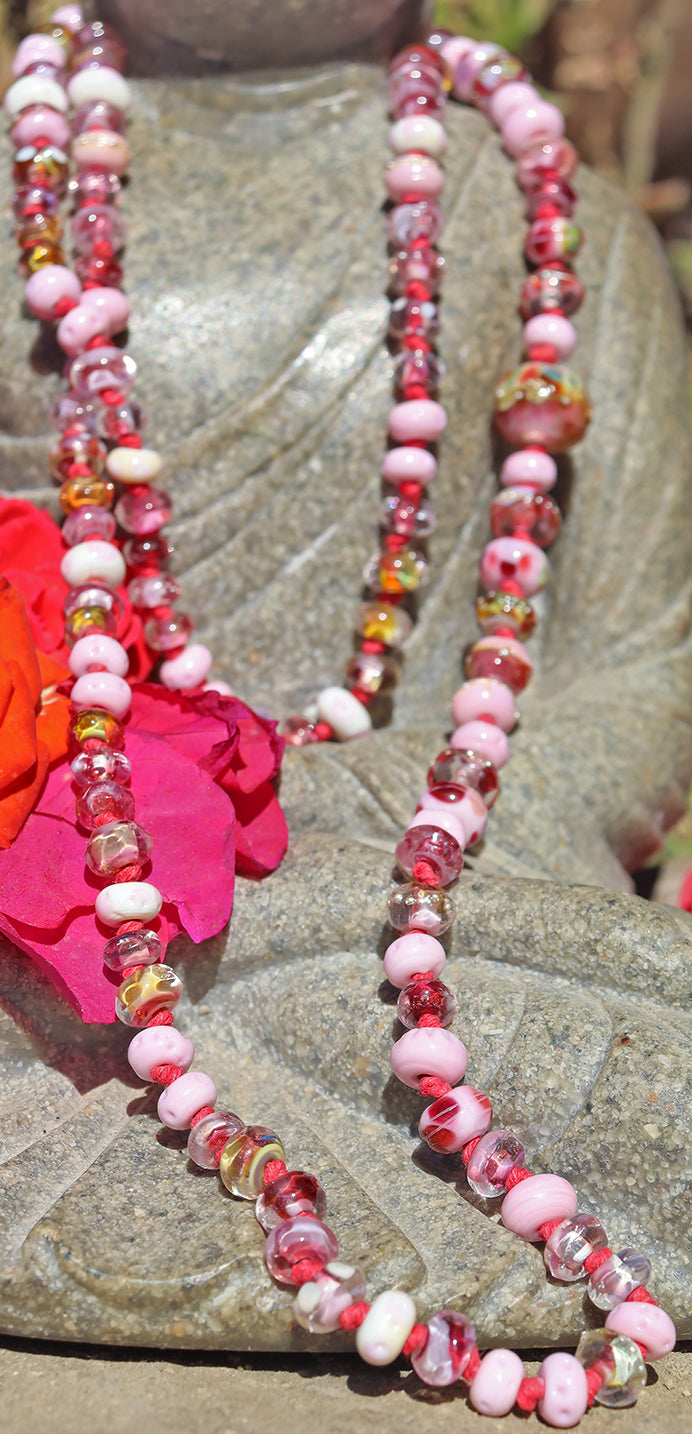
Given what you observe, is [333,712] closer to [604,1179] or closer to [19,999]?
[19,999]

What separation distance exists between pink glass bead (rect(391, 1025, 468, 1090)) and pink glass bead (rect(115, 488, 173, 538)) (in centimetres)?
87

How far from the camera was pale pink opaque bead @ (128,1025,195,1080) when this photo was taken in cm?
146

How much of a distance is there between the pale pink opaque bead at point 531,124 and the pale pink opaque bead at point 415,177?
0.20m

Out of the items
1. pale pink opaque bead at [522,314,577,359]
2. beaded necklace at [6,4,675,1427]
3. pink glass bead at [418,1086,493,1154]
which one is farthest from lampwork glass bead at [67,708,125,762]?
pale pink opaque bead at [522,314,577,359]

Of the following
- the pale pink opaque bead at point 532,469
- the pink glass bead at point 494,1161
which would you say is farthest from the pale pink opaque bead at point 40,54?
the pink glass bead at point 494,1161

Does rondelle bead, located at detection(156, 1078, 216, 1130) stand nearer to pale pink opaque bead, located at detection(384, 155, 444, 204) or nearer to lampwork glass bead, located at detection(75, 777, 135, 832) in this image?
lampwork glass bead, located at detection(75, 777, 135, 832)

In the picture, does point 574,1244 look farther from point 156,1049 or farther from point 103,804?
point 103,804

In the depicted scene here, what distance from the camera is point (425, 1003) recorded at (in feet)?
4.79

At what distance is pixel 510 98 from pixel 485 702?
105cm

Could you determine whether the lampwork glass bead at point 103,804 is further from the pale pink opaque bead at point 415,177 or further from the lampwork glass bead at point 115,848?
the pale pink opaque bead at point 415,177

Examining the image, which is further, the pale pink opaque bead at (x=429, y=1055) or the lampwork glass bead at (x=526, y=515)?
the lampwork glass bead at (x=526, y=515)

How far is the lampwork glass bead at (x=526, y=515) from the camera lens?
6.70 feet


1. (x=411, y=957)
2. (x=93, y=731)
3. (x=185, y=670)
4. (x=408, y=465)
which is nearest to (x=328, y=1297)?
(x=411, y=957)

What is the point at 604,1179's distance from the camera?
1.40m
